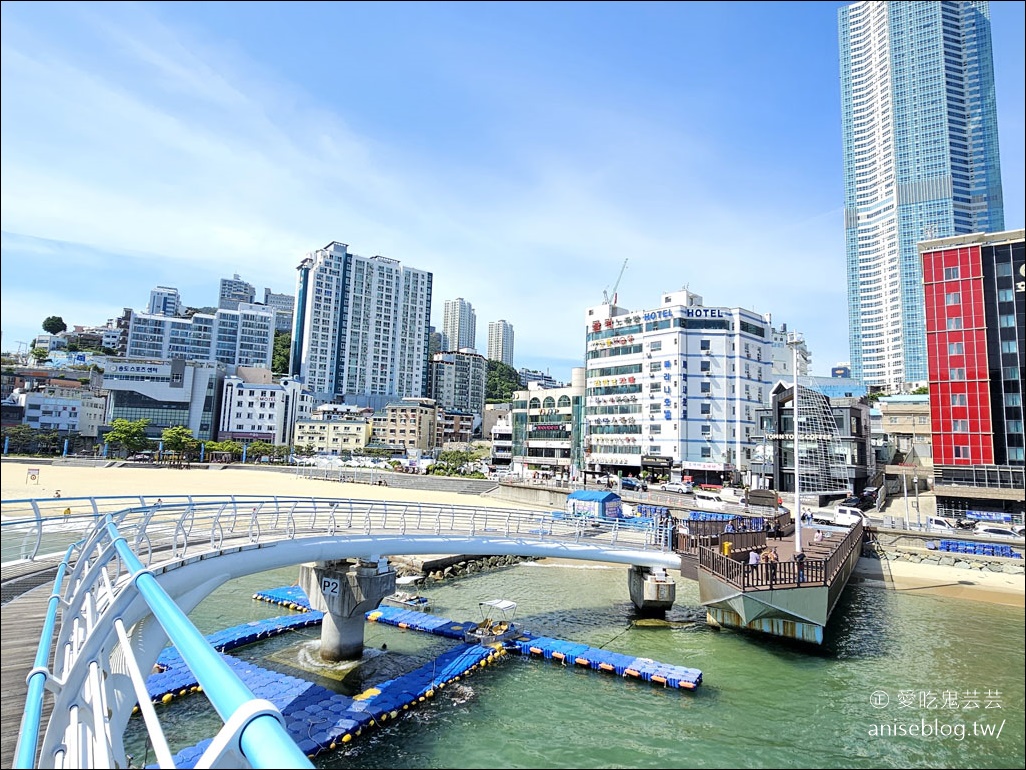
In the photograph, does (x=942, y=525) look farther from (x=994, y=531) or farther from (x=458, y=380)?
(x=458, y=380)

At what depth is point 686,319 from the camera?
5344cm

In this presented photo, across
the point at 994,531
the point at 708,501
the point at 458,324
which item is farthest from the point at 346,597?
the point at 458,324

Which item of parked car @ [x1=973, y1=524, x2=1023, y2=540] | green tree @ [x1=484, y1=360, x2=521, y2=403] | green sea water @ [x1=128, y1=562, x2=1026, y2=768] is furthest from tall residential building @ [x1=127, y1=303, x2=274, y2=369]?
parked car @ [x1=973, y1=524, x2=1023, y2=540]

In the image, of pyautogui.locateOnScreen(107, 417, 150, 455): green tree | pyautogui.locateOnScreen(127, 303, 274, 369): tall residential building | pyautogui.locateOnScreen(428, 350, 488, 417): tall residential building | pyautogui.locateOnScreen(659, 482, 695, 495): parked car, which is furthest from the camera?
pyautogui.locateOnScreen(428, 350, 488, 417): tall residential building

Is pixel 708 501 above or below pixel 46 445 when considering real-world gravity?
below

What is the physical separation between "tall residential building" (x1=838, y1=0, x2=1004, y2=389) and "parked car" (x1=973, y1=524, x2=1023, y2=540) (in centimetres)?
11463

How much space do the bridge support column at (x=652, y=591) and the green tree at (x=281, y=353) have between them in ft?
344

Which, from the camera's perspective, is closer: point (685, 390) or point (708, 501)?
point (708, 501)

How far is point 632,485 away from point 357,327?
74.4 m

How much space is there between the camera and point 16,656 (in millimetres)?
3289

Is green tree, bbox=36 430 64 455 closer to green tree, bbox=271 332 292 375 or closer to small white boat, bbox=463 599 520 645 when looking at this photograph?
small white boat, bbox=463 599 520 645

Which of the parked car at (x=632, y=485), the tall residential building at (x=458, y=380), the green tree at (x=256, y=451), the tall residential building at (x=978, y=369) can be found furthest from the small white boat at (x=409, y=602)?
the tall residential building at (x=458, y=380)

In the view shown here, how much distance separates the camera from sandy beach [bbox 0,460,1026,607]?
56.9 feet

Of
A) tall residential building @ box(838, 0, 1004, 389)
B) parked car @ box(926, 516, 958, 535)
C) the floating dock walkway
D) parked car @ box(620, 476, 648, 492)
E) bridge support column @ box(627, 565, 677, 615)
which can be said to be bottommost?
the floating dock walkway
